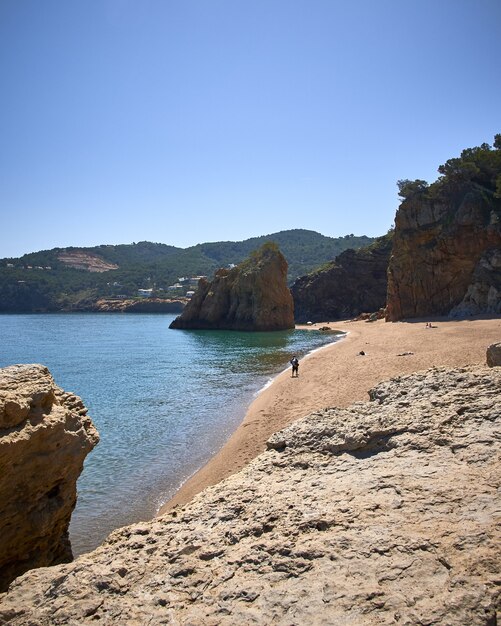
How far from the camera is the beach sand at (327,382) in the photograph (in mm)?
12766

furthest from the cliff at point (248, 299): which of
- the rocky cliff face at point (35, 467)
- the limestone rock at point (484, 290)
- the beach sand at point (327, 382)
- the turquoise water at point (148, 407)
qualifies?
the rocky cliff face at point (35, 467)

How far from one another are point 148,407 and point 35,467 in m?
14.6

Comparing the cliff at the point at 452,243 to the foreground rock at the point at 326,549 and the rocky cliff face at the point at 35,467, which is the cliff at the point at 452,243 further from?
the rocky cliff face at the point at 35,467

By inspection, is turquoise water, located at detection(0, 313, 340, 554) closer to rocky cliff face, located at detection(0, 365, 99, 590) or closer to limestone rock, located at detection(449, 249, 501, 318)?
rocky cliff face, located at detection(0, 365, 99, 590)

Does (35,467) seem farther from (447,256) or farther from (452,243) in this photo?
(447,256)

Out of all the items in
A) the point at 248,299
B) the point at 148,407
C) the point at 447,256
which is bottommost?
the point at 148,407

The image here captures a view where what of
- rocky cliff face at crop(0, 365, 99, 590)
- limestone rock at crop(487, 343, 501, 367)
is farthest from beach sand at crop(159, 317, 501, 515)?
limestone rock at crop(487, 343, 501, 367)

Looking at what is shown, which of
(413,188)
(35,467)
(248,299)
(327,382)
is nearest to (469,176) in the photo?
(413,188)

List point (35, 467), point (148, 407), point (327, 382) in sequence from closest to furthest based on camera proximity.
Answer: point (35, 467), point (148, 407), point (327, 382)

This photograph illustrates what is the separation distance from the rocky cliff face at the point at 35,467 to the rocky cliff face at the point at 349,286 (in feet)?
265

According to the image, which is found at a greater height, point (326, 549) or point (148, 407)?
point (326, 549)

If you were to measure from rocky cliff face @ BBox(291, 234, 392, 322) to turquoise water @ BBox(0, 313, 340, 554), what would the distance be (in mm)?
40228

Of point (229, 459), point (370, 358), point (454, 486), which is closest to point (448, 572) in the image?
point (454, 486)

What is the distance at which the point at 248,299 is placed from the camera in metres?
71.2
